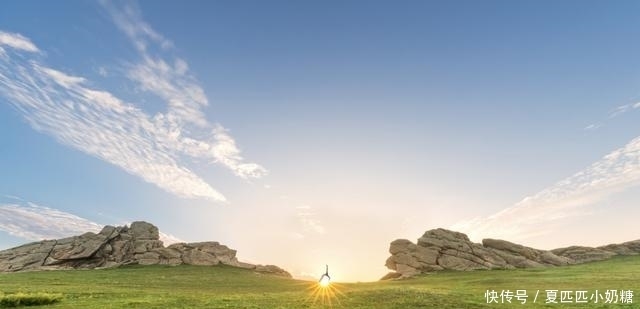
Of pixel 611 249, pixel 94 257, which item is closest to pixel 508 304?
pixel 611 249

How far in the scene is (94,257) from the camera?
99500mm

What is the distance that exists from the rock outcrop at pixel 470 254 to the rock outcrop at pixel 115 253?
31972mm

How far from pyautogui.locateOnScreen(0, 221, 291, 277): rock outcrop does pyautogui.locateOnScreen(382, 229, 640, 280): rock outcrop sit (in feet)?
105

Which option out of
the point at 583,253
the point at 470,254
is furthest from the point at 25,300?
the point at 583,253

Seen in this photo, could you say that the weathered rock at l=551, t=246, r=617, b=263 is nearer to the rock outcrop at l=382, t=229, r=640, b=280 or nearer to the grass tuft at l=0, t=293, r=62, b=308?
the rock outcrop at l=382, t=229, r=640, b=280

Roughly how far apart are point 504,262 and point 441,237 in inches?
607

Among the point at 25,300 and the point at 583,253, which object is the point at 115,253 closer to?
the point at 25,300

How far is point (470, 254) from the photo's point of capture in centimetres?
9575

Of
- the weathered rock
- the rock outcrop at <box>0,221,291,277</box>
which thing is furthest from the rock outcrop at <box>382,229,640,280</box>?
the rock outcrop at <box>0,221,291,277</box>

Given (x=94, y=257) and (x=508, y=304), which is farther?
(x=94, y=257)

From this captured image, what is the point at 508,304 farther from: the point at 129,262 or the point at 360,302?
the point at 129,262

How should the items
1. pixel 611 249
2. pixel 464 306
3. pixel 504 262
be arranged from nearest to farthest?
pixel 464 306 → pixel 504 262 → pixel 611 249

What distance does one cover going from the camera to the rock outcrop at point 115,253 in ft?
318

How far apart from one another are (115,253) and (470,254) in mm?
85517
